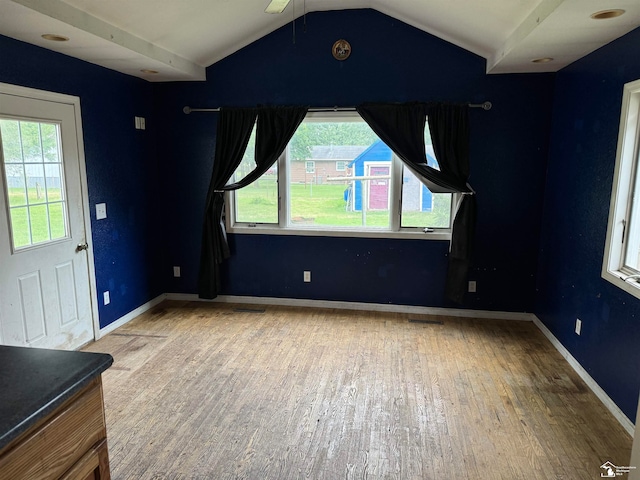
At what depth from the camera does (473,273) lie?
14.4 feet

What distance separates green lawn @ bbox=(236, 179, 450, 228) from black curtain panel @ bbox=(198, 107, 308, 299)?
208 mm

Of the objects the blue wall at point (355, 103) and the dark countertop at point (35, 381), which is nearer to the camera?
the dark countertop at point (35, 381)

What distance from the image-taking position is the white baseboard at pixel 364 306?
4398 millimetres

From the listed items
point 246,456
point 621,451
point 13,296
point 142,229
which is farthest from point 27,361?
point 142,229

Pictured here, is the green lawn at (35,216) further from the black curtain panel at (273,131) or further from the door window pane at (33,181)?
the black curtain panel at (273,131)

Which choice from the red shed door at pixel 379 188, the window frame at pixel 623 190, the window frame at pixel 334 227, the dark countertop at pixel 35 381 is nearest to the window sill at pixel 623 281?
the window frame at pixel 623 190

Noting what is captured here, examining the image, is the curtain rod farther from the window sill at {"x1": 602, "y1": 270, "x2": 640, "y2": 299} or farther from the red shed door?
the window sill at {"x1": 602, "y1": 270, "x2": 640, "y2": 299}

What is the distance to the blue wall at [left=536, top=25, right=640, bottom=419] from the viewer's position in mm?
2641

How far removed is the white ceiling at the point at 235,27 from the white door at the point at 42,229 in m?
0.58
